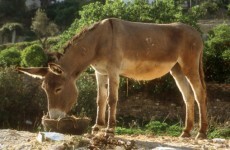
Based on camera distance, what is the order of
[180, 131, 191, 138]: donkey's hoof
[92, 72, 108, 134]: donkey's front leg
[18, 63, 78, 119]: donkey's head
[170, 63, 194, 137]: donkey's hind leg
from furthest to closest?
[170, 63, 194, 137]: donkey's hind leg
[180, 131, 191, 138]: donkey's hoof
[92, 72, 108, 134]: donkey's front leg
[18, 63, 78, 119]: donkey's head

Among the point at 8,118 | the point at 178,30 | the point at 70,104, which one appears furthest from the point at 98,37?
the point at 8,118

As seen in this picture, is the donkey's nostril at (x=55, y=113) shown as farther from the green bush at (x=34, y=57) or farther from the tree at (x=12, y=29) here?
the tree at (x=12, y=29)

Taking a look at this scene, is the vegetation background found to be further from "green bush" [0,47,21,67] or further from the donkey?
the donkey

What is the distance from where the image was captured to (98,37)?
862cm

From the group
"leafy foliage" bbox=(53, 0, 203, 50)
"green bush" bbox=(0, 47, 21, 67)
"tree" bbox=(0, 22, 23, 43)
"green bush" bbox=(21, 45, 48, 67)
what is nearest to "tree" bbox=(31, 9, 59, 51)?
A: "tree" bbox=(0, 22, 23, 43)

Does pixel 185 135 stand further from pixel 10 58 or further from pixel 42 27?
pixel 42 27

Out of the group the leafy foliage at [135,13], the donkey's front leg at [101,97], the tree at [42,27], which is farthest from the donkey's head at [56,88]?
the tree at [42,27]

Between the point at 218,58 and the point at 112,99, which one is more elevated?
the point at 112,99

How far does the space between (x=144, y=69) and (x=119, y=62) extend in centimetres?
81

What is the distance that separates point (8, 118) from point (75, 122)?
7665 millimetres

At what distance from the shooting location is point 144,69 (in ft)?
30.1

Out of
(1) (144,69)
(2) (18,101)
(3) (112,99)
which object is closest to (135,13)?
(2) (18,101)

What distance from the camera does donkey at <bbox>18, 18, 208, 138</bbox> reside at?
A: 8.29 metres

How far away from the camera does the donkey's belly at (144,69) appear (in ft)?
29.0
